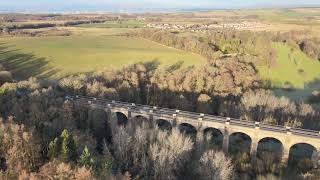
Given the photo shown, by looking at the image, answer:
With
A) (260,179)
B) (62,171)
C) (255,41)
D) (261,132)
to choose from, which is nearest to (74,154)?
(62,171)

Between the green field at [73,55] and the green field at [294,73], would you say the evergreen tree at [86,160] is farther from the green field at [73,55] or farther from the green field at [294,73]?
the green field at [294,73]

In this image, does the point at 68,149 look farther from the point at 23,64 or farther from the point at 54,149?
the point at 23,64

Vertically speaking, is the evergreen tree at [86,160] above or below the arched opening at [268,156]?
above

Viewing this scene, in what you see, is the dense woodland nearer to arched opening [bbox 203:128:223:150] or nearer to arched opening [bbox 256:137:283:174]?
arched opening [bbox 256:137:283:174]

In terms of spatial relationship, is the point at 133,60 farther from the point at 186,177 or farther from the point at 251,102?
the point at 186,177

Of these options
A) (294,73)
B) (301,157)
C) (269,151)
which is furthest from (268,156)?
(294,73)

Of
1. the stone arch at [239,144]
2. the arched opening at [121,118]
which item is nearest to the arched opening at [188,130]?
the stone arch at [239,144]

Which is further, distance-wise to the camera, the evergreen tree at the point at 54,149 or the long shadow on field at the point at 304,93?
the long shadow on field at the point at 304,93
